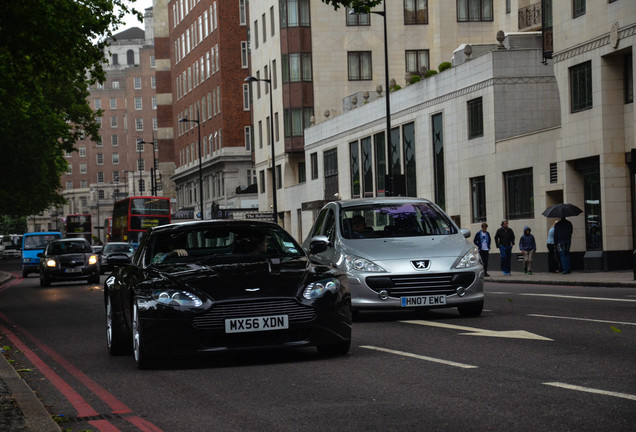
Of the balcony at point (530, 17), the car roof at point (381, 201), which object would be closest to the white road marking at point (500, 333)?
the car roof at point (381, 201)

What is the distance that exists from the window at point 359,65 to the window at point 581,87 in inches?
1422

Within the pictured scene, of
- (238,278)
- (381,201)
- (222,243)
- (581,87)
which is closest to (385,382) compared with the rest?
(238,278)

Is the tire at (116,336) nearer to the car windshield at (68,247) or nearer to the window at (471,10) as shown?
the car windshield at (68,247)

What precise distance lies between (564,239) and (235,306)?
2483 centimetres

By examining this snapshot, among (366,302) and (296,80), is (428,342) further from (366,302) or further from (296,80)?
(296,80)

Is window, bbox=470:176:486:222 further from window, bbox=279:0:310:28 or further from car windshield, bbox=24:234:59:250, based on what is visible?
window, bbox=279:0:310:28

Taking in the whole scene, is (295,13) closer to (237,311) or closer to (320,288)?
(320,288)

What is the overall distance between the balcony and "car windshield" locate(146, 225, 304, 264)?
38.5 meters

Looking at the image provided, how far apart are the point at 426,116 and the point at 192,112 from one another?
6144 centimetres

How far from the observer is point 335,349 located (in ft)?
37.2

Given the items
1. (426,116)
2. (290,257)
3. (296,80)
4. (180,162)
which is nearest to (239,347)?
(290,257)

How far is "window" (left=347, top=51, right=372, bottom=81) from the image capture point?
237ft

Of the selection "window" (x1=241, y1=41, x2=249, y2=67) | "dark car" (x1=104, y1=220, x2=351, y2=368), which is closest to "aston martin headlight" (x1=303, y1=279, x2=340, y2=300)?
"dark car" (x1=104, y1=220, x2=351, y2=368)

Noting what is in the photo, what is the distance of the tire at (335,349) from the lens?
11273 mm
